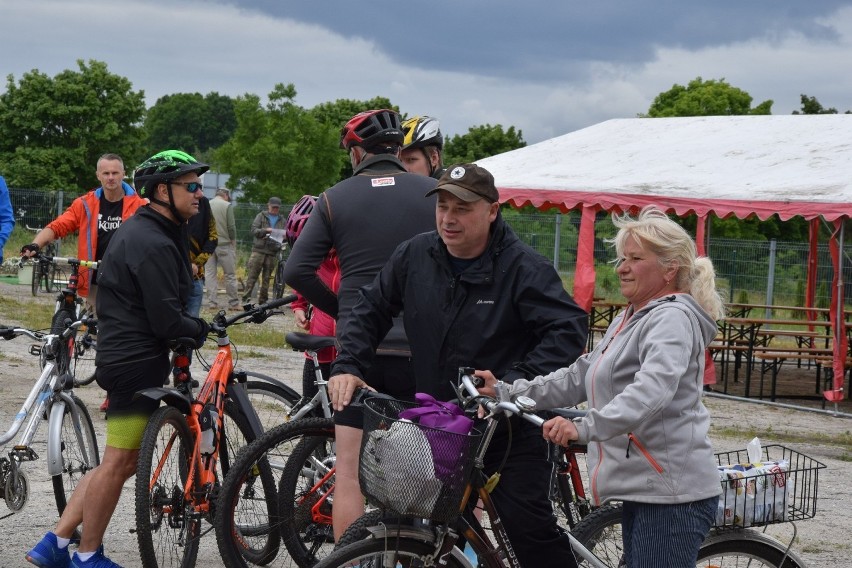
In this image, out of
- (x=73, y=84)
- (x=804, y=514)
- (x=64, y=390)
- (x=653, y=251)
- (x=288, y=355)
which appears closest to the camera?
(x=653, y=251)

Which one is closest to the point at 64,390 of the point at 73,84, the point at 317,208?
the point at 317,208

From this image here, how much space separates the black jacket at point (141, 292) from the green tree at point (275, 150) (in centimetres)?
3087

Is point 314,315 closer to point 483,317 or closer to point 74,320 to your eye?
point 483,317

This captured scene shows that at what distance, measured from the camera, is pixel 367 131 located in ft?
16.6

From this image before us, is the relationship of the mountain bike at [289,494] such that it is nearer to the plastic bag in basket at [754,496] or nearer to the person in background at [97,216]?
the plastic bag in basket at [754,496]

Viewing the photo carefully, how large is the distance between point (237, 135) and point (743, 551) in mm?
33927

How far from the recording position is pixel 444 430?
129 inches

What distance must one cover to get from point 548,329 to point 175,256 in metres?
1.89

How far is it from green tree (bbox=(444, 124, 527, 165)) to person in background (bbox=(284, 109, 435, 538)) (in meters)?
47.3

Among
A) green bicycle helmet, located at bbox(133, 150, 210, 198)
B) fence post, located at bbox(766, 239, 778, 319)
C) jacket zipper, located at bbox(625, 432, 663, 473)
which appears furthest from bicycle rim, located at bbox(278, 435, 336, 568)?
fence post, located at bbox(766, 239, 778, 319)

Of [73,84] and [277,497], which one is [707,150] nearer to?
[277,497]

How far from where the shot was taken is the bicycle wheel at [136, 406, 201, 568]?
15.8ft

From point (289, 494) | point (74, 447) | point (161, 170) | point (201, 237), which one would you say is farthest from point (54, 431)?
point (201, 237)

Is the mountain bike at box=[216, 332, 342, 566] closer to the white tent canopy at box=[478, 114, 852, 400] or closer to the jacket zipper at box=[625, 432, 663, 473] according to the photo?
the jacket zipper at box=[625, 432, 663, 473]
